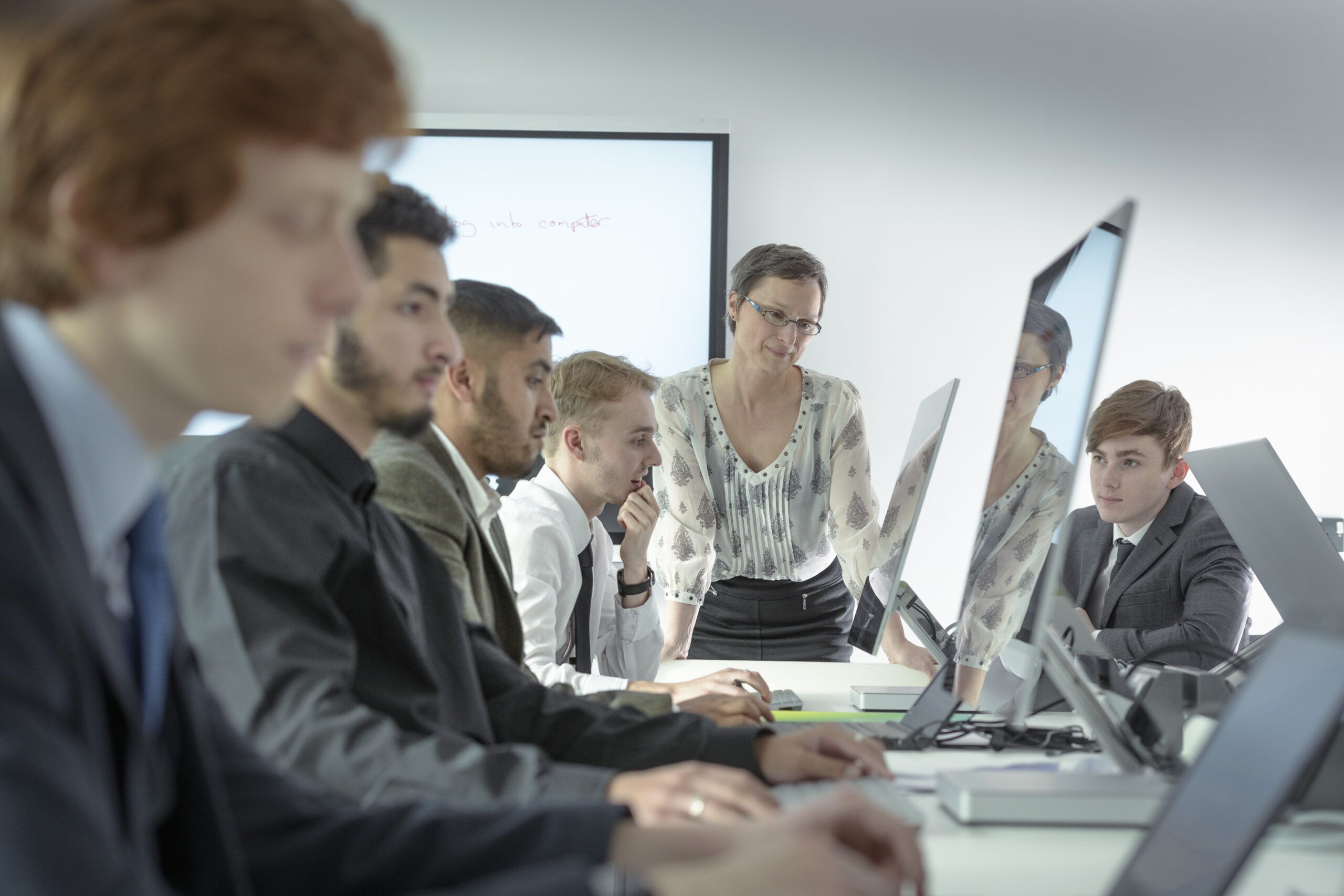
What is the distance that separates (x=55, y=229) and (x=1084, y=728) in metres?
1.42

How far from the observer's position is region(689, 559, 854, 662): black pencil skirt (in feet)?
8.40

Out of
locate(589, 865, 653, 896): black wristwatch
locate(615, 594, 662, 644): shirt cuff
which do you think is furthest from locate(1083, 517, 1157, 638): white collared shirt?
locate(589, 865, 653, 896): black wristwatch

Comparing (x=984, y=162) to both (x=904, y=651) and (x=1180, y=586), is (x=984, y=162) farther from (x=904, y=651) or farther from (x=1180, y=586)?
(x=904, y=651)

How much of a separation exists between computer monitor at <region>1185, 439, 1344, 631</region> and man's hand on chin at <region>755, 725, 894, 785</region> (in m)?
0.64

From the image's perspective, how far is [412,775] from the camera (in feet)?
2.89

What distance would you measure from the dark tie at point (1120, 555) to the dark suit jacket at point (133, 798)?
2115 millimetres

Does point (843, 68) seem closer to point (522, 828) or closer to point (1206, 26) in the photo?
point (1206, 26)

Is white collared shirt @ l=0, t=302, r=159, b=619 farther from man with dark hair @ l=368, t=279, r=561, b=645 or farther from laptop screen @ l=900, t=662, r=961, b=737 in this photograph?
laptop screen @ l=900, t=662, r=961, b=737

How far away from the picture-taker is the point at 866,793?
1.10m

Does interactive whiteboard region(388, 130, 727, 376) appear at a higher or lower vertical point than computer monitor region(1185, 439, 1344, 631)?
higher

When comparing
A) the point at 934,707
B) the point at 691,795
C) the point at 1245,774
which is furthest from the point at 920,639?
the point at 1245,774

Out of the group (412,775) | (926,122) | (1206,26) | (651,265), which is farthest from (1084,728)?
(1206,26)

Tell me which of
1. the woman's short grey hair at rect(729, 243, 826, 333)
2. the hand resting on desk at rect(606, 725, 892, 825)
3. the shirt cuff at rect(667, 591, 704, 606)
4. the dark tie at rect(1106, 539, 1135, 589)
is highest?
the woman's short grey hair at rect(729, 243, 826, 333)

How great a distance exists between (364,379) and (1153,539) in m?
1.98
